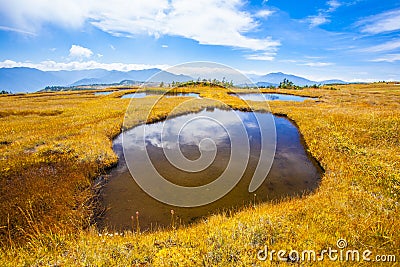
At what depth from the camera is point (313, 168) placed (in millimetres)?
14586

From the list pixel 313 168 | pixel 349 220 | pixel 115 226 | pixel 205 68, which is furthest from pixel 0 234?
pixel 313 168

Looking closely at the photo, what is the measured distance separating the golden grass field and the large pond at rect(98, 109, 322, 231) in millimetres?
856

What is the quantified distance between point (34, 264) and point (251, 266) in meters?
5.67

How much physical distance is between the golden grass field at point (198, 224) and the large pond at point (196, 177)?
0.86 metres

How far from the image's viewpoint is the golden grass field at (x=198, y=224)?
578cm

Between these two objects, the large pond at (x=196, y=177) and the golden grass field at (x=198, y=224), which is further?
the large pond at (x=196, y=177)

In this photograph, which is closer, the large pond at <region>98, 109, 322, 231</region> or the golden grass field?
the golden grass field

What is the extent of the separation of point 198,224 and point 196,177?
4.83 m

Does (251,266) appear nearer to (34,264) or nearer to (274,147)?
(34,264)

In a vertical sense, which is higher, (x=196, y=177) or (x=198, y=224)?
(x=196, y=177)

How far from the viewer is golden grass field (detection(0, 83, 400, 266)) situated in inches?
227

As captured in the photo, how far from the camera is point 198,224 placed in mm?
8555

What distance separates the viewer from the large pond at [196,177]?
960cm

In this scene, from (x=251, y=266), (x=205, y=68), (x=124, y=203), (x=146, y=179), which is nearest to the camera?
(x=251, y=266)
